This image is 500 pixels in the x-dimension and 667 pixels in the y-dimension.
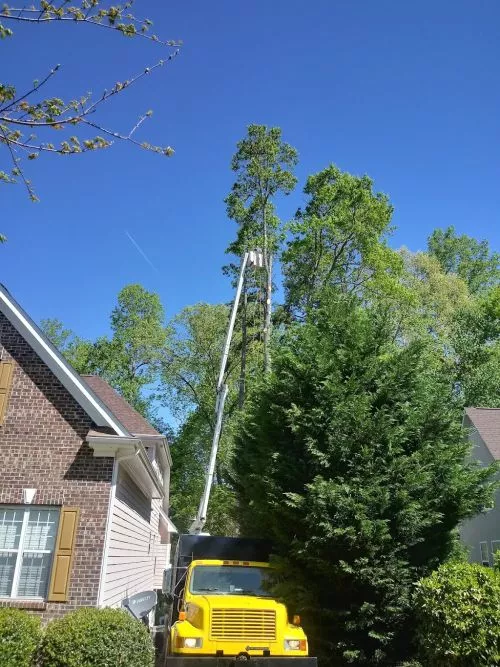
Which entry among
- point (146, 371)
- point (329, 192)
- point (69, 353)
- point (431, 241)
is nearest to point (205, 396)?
point (146, 371)

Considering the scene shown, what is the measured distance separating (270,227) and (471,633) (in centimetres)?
2248

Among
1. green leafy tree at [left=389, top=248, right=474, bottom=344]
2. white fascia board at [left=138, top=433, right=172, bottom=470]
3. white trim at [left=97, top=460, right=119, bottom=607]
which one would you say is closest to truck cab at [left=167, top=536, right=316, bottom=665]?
white trim at [left=97, top=460, right=119, bottom=607]

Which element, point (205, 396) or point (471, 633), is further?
point (205, 396)

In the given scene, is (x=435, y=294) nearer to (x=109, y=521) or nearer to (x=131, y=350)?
(x=131, y=350)

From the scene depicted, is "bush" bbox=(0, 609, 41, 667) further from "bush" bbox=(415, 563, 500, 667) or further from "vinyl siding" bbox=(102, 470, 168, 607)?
"bush" bbox=(415, 563, 500, 667)

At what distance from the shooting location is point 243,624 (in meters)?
7.98

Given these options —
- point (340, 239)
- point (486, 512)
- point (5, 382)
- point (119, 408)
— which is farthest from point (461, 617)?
point (340, 239)

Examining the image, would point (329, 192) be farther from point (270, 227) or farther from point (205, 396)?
point (205, 396)

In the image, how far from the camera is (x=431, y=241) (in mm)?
46406

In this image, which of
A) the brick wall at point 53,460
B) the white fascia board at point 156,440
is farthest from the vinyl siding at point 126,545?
the white fascia board at point 156,440

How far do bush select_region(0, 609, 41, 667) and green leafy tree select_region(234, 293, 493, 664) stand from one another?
12.9ft

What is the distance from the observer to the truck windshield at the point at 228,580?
911cm

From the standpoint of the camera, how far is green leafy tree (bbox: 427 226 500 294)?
1742 inches

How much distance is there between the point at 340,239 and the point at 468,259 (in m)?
22.3
